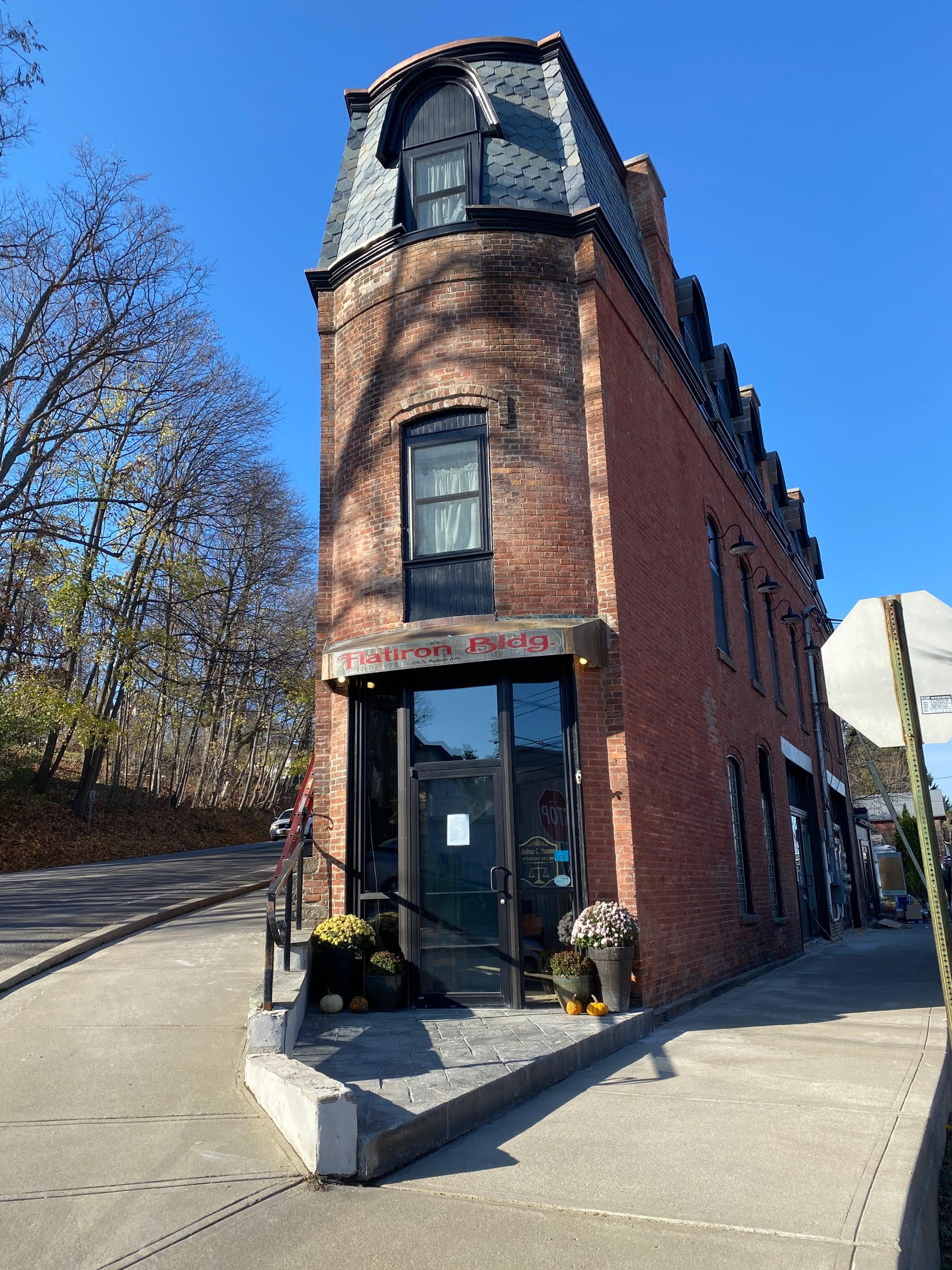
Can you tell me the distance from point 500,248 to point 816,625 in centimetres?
1750

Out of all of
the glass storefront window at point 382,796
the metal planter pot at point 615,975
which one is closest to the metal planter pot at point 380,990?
the glass storefront window at point 382,796

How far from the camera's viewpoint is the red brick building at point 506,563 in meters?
8.94

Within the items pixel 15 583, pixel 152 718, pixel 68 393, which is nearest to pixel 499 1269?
pixel 68 393

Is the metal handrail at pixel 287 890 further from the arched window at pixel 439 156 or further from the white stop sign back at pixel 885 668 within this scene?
the arched window at pixel 439 156

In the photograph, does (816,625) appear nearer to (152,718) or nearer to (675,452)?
(675,452)

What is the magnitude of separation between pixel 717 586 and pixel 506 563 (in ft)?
21.5

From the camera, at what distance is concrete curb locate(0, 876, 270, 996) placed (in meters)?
7.93

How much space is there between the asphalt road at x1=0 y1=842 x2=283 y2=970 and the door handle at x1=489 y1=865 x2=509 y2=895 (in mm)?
4360

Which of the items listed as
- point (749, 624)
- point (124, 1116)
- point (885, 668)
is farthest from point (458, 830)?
point (749, 624)

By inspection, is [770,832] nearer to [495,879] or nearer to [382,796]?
[495,879]

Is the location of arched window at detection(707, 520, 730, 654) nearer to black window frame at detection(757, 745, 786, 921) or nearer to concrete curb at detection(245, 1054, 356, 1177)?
black window frame at detection(757, 745, 786, 921)

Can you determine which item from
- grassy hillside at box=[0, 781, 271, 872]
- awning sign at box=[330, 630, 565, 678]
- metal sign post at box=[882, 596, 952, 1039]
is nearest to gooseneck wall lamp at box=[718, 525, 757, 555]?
awning sign at box=[330, 630, 565, 678]

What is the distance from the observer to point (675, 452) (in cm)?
1314

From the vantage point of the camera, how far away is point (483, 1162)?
14.6 feet
